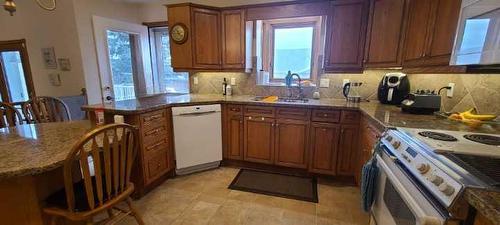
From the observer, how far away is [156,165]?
2398 millimetres

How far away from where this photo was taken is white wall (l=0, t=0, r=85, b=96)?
9.37 feet

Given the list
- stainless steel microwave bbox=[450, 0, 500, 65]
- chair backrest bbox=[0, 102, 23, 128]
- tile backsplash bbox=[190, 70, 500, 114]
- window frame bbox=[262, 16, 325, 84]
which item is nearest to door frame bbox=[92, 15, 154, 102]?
tile backsplash bbox=[190, 70, 500, 114]

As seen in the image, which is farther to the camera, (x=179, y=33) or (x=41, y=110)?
(x=179, y=33)

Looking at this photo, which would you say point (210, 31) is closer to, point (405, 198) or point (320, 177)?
point (320, 177)

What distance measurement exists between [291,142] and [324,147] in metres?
0.38

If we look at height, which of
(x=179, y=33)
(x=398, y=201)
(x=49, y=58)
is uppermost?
(x=179, y=33)

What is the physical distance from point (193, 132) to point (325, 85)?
6.00 feet

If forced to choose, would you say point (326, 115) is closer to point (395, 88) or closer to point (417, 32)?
point (395, 88)

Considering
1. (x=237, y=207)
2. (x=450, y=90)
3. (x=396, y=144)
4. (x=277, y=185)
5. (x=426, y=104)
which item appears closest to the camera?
(x=396, y=144)

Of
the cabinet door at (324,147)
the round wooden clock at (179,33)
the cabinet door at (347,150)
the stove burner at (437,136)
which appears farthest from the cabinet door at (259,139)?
the stove burner at (437,136)

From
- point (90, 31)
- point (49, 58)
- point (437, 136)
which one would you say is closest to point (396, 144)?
point (437, 136)

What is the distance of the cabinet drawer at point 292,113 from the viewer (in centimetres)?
254

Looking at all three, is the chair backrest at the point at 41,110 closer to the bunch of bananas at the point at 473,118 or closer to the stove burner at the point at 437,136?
the stove burner at the point at 437,136

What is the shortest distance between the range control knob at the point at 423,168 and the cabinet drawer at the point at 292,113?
1.54 m
